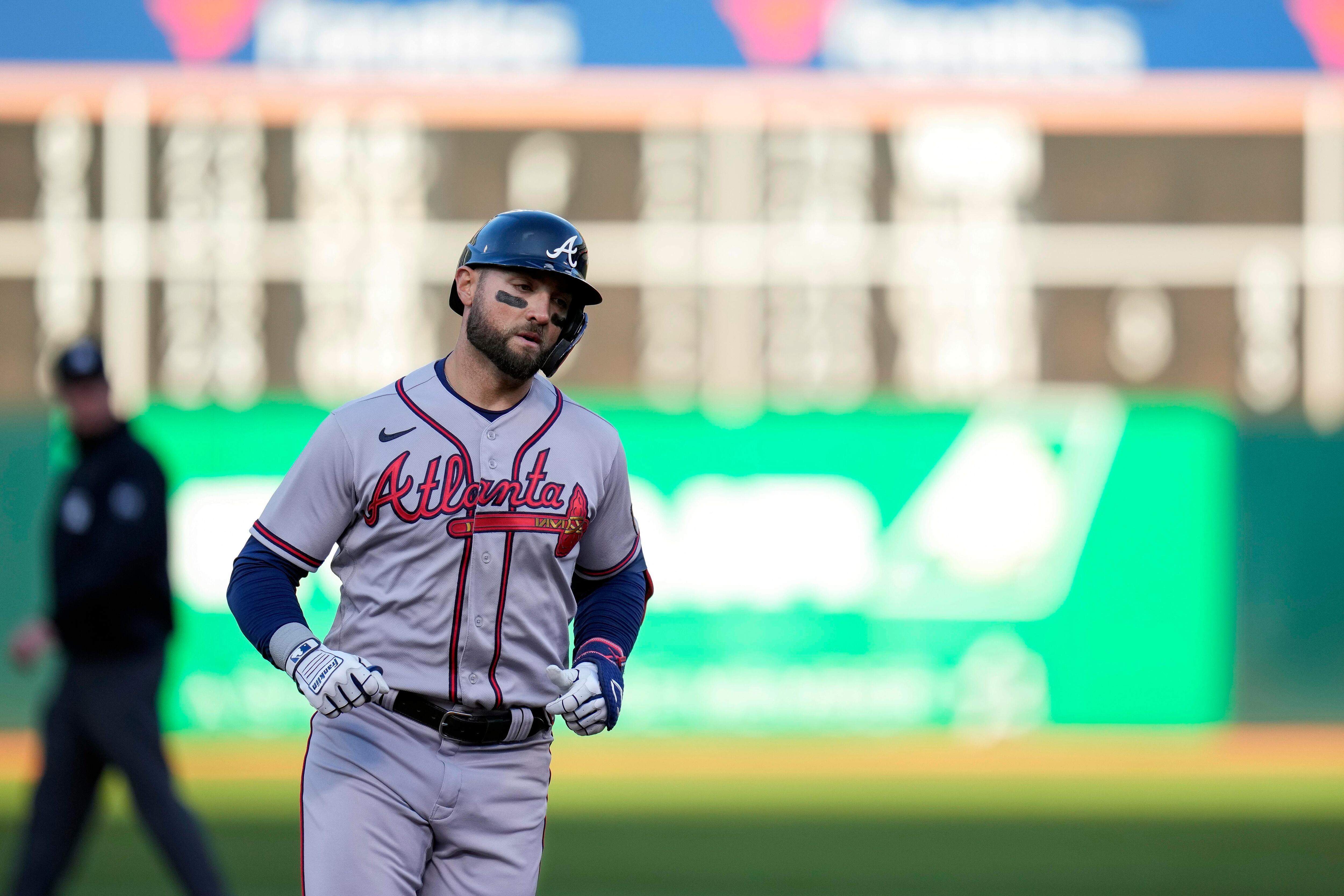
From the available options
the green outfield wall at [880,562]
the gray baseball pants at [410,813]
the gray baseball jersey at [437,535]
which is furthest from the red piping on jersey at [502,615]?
the green outfield wall at [880,562]

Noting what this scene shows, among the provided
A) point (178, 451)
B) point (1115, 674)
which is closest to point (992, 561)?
point (1115, 674)

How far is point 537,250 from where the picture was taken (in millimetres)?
3039

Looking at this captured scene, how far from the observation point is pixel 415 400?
3.09 metres

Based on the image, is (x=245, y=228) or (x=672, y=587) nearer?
(x=672, y=587)

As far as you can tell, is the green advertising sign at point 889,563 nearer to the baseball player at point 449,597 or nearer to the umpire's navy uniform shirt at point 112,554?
the umpire's navy uniform shirt at point 112,554

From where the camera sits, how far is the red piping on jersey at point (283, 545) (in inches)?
119

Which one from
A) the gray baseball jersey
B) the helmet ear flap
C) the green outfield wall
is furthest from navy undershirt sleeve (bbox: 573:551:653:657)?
the green outfield wall

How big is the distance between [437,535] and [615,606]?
450 millimetres

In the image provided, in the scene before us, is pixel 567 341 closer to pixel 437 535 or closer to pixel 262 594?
pixel 437 535

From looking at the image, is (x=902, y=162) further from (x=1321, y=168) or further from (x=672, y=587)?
(x=672, y=587)

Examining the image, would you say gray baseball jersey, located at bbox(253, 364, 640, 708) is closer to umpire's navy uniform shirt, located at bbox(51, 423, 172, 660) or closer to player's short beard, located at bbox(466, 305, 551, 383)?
player's short beard, located at bbox(466, 305, 551, 383)

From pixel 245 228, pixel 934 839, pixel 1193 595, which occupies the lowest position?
pixel 934 839

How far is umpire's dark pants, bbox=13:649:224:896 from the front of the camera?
479 centimetres

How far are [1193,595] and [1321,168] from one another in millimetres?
3270
